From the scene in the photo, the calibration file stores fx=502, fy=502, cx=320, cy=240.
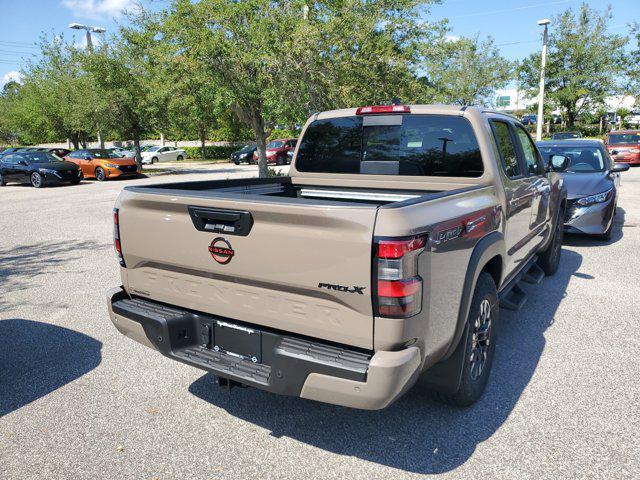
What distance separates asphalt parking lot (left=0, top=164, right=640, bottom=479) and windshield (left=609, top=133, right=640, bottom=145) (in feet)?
74.8

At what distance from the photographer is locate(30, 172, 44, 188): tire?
19547mm

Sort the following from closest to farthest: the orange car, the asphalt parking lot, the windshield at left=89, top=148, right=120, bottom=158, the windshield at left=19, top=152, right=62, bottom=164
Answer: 1. the asphalt parking lot
2. the windshield at left=19, top=152, right=62, bottom=164
3. the orange car
4. the windshield at left=89, top=148, right=120, bottom=158

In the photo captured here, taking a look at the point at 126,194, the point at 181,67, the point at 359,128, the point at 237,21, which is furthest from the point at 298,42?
the point at 126,194

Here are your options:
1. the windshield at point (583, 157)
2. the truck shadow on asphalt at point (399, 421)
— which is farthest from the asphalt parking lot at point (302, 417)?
the windshield at point (583, 157)

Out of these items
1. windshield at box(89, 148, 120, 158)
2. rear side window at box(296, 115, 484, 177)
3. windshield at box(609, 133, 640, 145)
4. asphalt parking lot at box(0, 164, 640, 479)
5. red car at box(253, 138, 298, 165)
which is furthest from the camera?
red car at box(253, 138, 298, 165)

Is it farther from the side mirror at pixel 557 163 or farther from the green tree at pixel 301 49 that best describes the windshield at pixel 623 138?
the side mirror at pixel 557 163

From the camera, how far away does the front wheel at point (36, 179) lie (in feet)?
64.1

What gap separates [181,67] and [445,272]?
1467 centimetres

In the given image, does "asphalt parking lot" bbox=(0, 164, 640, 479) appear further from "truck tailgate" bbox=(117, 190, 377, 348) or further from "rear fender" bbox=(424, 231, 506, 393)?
"truck tailgate" bbox=(117, 190, 377, 348)

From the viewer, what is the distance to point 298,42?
12969 mm

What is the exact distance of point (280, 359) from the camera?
2.52 m

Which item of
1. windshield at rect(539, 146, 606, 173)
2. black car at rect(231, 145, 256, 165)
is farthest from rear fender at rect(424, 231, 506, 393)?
black car at rect(231, 145, 256, 165)

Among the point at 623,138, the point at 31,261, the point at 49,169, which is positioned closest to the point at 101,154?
the point at 49,169

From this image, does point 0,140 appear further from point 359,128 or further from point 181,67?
point 359,128
